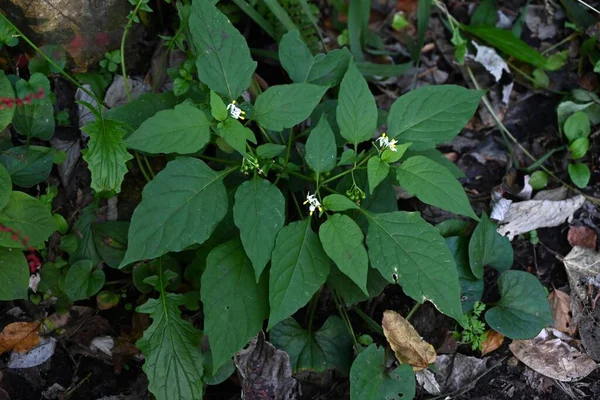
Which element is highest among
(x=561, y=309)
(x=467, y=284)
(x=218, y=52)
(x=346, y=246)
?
(x=218, y=52)

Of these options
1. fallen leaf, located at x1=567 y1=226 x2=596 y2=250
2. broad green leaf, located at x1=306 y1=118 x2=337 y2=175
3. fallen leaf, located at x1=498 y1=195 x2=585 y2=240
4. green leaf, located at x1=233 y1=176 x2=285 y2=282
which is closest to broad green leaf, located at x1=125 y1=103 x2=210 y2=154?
green leaf, located at x1=233 y1=176 x2=285 y2=282

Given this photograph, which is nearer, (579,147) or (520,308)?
(520,308)

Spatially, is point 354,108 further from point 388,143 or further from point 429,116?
point 429,116

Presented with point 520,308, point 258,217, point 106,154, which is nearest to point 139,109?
point 106,154

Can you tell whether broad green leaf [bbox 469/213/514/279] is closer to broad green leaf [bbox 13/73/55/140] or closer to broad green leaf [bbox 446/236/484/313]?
broad green leaf [bbox 446/236/484/313]

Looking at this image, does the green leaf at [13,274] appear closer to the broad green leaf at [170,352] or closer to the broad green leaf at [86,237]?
the broad green leaf at [86,237]

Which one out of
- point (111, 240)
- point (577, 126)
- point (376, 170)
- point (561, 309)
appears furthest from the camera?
point (577, 126)

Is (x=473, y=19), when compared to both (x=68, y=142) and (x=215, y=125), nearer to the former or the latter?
(x=215, y=125)
